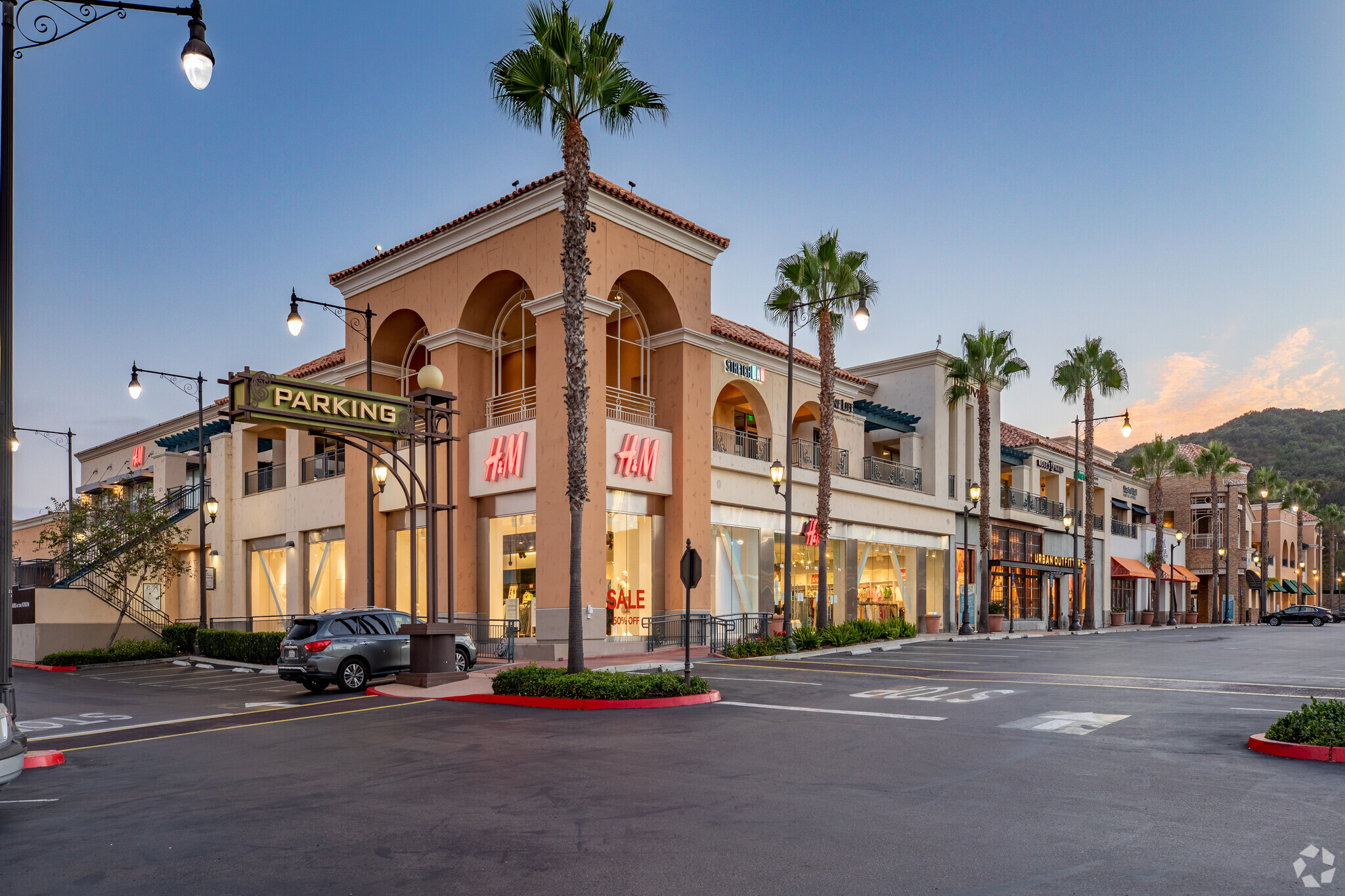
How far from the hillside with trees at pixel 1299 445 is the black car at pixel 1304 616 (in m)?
50.7

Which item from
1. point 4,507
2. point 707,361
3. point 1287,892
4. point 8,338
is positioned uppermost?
point 707,361

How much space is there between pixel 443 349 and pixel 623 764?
21138mm

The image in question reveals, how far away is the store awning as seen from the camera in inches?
2416

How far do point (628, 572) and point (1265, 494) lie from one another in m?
68.5

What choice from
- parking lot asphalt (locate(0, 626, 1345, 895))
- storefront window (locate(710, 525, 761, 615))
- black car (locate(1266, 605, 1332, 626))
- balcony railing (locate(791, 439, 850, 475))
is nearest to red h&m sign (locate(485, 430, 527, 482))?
storefront window (locate(710, 525, 761, 615))

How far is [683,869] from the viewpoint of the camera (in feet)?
21.0

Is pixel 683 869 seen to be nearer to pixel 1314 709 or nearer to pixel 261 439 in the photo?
pixel 1314 709

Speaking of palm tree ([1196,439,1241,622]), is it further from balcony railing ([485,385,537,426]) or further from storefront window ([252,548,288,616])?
storefront window ([252,548,288,616])

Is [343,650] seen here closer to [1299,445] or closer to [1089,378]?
→ [1089,378]

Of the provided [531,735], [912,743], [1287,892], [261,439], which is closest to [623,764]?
[531,735]

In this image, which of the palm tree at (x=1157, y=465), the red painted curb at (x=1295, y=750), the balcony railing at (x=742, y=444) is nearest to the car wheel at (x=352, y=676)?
the balcony railing at (x=742, y=444)

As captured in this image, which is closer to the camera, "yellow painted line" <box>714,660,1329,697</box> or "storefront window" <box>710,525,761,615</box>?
"yellow painted line" <box>714,660,1329,697</box>

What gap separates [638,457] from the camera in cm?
2734

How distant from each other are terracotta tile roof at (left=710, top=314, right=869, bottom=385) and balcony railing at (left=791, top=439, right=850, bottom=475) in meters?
2.96
